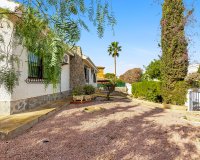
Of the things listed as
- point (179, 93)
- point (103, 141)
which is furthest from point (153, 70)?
point (103, 141)

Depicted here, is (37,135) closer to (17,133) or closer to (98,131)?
(17,133)

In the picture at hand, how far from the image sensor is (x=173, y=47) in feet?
51.4

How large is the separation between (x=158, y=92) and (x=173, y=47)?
3561 mm

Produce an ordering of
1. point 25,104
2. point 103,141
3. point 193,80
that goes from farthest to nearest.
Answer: point 193,80
point 25,104
point 103,141

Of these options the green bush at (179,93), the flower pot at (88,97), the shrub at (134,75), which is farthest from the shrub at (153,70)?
the flower pot at (88,97)

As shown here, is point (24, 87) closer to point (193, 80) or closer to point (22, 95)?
point (22, 95)

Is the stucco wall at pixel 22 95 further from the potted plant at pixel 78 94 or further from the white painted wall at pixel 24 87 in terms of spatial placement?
the potted plant at pixel 78 94

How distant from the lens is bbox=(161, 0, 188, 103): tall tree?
51.1 ft

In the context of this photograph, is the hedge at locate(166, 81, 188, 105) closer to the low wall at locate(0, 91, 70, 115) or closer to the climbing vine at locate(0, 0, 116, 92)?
the low wall at locate(0, 91, 70, 115)

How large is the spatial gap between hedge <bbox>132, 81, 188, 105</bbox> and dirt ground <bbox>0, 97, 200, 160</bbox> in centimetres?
641

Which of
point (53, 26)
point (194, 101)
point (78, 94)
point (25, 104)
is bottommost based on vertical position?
point (194, 101)

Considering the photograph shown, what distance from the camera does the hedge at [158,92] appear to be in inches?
589

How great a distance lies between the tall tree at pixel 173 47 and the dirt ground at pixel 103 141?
7.29m

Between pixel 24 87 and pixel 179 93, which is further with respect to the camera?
pixel 179 93
